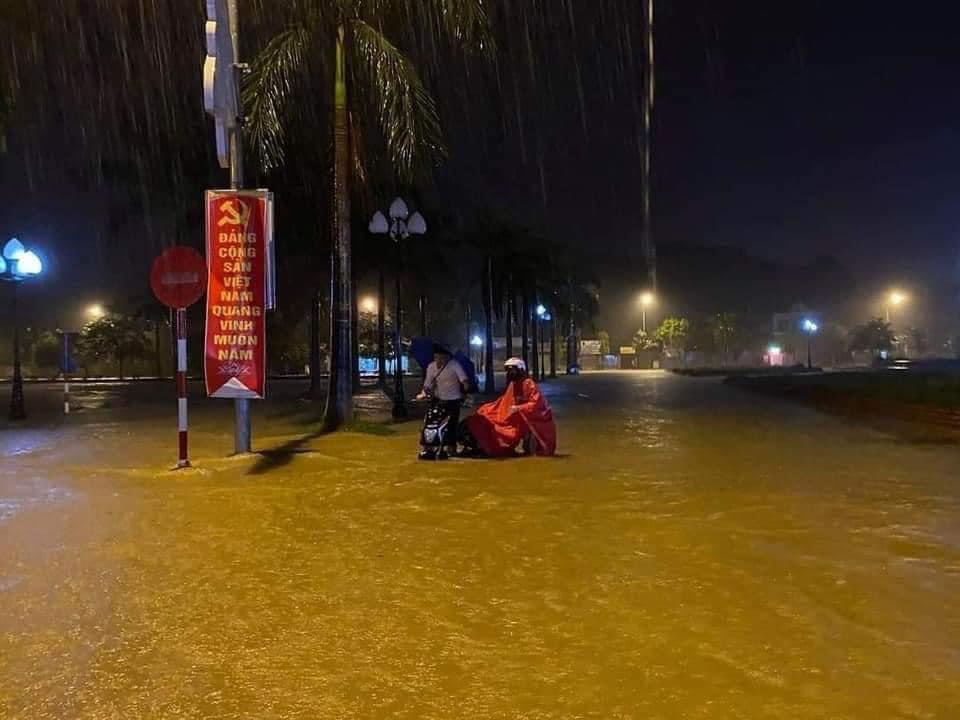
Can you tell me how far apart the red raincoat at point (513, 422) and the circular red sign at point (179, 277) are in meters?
4.29

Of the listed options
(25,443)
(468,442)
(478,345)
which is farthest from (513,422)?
(478,345)

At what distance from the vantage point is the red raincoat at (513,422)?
45.3ft

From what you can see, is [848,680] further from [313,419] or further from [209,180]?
[209,180]

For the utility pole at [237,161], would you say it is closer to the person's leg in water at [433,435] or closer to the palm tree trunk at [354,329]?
the person's leg in water at [433,435]

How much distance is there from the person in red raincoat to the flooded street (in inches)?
35.4

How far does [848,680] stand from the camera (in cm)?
484

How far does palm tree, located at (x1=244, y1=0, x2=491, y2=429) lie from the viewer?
58.0 feet

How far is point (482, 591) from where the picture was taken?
22.0ft

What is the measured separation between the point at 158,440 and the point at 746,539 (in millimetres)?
12559

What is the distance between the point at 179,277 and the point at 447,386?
3.96 metres

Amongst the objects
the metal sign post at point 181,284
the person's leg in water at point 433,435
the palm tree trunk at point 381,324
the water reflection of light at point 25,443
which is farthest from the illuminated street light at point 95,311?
the person's leg in water at point 433,435

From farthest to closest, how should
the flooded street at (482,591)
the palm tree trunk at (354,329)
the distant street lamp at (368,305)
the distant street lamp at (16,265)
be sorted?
1. the distant street lamp at (368,305)
2. the distant street lamp at (16,265)
3. the palm tree trunk at (354,329)
4. the flooded street at (482,591)

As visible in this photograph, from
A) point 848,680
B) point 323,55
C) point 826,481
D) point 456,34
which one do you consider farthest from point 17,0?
point 848,680

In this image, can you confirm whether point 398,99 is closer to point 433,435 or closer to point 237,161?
point 237,161
